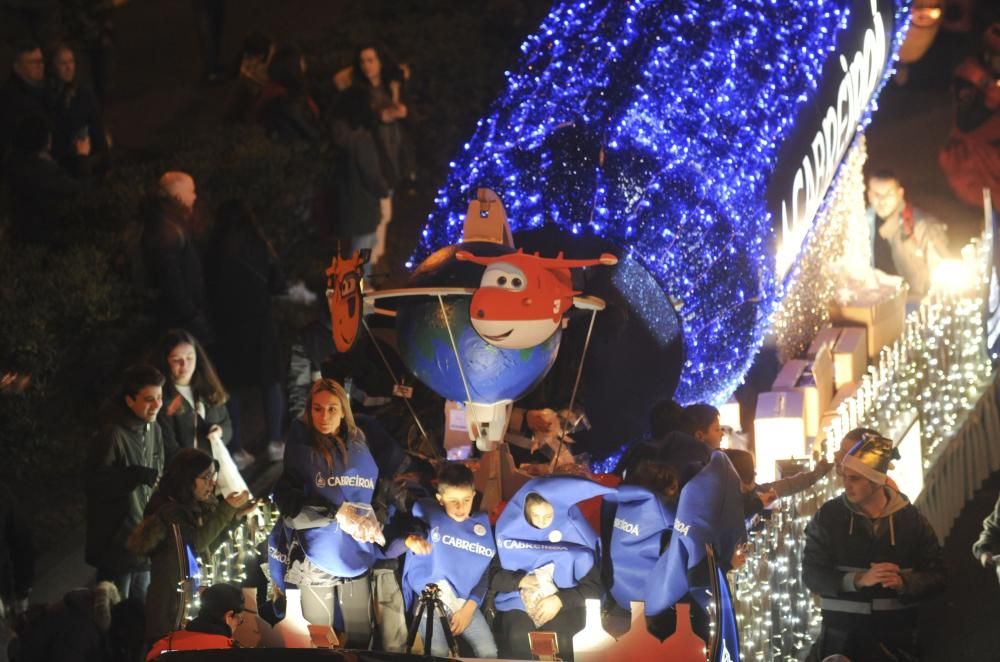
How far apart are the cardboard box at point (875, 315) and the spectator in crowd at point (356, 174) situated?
395cm

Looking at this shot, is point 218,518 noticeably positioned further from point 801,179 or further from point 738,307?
point 801,179

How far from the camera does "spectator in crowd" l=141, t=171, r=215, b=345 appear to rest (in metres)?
12.9

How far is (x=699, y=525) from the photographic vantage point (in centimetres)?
915

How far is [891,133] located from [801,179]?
27.1 feet

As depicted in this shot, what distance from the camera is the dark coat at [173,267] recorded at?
12.9m

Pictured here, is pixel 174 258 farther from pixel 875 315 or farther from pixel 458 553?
pixel 875 315

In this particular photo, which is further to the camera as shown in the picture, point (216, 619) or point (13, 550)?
point (13, 550)

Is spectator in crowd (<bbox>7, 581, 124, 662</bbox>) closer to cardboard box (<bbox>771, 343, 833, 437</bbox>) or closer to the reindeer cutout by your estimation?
the reindeer cutout

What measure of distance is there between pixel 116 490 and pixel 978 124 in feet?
34.2

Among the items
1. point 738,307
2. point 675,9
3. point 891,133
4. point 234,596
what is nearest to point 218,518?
point 234,596

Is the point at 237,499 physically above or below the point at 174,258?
below

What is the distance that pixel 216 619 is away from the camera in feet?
29.5

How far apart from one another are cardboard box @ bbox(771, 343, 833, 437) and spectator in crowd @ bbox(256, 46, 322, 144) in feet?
17.1

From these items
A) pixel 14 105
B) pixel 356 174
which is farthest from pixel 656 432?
pixel 356 174
